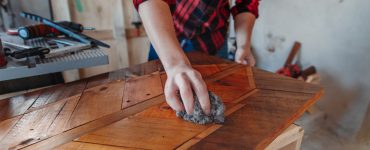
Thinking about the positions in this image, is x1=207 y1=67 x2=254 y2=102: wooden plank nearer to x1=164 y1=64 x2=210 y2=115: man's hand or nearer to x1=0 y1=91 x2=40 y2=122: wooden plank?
x1=164 y1=64 x2=210 y2=115: man's hand

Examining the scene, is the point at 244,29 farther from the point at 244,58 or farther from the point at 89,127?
the point at 89,127

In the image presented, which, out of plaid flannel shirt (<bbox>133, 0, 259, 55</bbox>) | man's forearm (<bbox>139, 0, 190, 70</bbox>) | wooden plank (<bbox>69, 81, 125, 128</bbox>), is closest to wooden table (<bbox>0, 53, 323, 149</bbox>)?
wooden plank (<bbox>69, 81, 125, 128</bbox>)

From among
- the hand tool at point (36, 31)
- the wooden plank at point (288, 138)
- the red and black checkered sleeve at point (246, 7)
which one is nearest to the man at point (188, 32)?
the red and black checkered sleeve at point (246, 7)

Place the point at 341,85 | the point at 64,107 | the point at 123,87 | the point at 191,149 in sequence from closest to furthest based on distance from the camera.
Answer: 1. the point at 191,149
2. the point at 64,107
3. the point at 123,87
4. the point at 341,85

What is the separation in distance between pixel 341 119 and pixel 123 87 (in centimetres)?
142

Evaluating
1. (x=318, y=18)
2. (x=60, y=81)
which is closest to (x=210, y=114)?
(x=60, y=81)

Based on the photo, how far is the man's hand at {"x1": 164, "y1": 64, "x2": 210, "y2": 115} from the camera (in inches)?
17.8

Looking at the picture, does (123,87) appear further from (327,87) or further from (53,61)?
(327,87)

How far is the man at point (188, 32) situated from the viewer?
1.52 feet

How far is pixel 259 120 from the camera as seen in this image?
0.49 meters

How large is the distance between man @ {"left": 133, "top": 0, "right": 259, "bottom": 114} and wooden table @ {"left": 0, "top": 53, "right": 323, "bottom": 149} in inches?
2.4

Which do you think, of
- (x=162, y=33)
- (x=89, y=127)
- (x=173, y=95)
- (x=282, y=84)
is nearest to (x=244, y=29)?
(x=282, y=84)

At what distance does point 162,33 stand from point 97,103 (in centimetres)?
21

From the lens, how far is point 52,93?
1.96 feet
